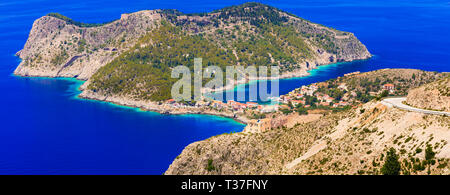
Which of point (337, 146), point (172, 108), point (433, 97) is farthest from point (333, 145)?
point (172, 108)

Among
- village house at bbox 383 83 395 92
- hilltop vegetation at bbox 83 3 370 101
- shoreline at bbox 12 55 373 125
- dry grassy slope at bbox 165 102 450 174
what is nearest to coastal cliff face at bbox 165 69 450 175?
dry grassy slope at bbox 165 102 450 174

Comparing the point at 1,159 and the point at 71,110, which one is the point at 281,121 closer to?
the point at 1,159

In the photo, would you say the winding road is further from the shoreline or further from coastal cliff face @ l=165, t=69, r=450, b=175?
the shoreline

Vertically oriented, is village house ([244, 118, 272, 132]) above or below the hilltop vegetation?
below

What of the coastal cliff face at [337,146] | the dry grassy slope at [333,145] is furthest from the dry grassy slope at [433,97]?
the dry grassy slope at [333,145]

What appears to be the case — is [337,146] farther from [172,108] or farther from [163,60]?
[163,60]
